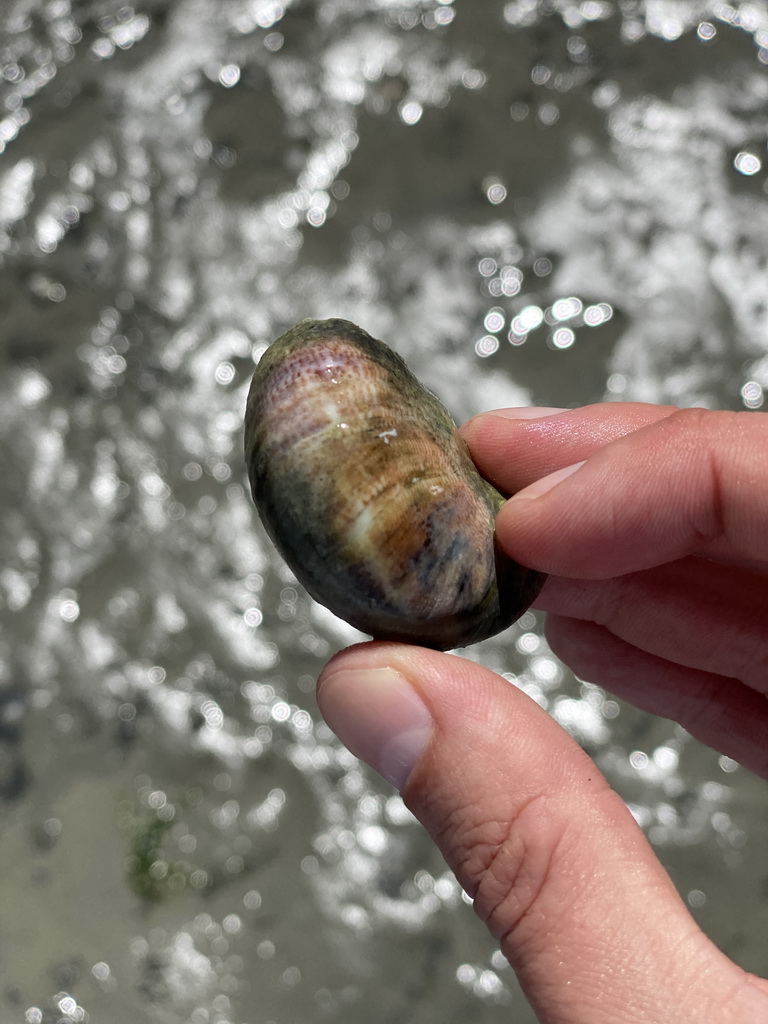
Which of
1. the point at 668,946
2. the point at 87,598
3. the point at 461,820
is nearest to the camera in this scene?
the point at 668,946

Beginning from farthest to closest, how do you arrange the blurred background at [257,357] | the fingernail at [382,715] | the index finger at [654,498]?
the blurred background at [257,357] < the index finger at [654,498] < the fingernail at [382,715]

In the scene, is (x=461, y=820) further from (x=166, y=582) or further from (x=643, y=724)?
(x=166, y=582)

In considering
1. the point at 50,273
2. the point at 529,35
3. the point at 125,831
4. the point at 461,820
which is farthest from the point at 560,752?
the point at 529,35

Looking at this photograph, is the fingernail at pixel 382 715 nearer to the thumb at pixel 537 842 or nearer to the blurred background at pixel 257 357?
the thumb at pixel 537 842

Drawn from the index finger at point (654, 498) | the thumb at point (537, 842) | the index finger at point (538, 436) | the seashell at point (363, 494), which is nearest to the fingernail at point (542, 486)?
the index finger at point (654, 498)

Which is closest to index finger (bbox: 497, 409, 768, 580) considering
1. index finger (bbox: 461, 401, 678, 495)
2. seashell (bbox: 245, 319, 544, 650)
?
seashell (bbox: 245, 319, 544, 650)

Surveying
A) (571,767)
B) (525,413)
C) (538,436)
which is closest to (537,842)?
(571,767)

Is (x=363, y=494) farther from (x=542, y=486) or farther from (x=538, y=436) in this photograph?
(x=538, y=436)

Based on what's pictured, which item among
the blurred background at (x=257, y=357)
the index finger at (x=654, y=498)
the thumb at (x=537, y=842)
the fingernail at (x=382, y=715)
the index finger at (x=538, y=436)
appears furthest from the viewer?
the blurred background at (x=257, y=357)
